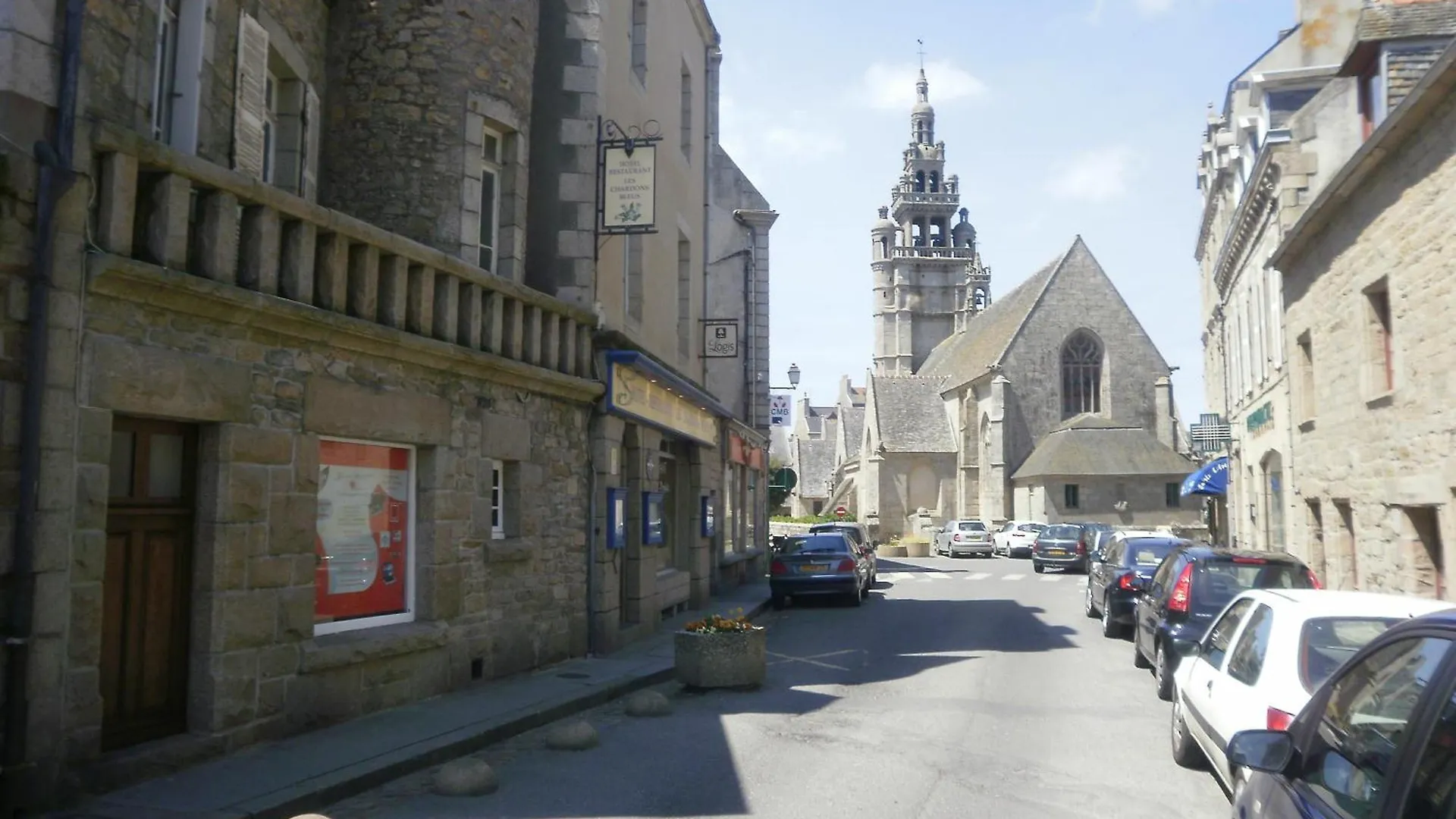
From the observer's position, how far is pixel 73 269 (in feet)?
20.2

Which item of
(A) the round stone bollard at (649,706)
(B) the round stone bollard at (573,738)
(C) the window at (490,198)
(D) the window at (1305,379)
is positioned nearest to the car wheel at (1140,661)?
(A) the round stone bollard at (649,706)

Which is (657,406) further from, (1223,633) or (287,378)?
(1223,633)

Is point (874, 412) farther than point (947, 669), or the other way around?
point (874, 412)

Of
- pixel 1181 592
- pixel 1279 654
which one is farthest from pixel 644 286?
pixel 1279 654

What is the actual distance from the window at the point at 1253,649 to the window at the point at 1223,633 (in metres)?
0.27

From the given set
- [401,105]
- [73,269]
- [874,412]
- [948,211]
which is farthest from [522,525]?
[948,211]

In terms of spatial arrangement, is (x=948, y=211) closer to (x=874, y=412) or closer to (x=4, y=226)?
(x=874, y=412)

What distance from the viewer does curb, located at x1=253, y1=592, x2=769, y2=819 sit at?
6.18 m

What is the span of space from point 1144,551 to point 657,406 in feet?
23.9

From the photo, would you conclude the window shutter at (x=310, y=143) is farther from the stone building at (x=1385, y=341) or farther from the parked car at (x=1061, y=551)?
the parked car at (x=1061, y=551)

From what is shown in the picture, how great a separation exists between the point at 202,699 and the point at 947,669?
8.11 m

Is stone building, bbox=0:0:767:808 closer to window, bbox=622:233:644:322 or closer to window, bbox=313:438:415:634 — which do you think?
window, bbox=313:438:415:634

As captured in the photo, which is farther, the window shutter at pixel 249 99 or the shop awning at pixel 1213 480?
the shop awning at pixel 1213 480

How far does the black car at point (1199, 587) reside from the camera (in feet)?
33.0
